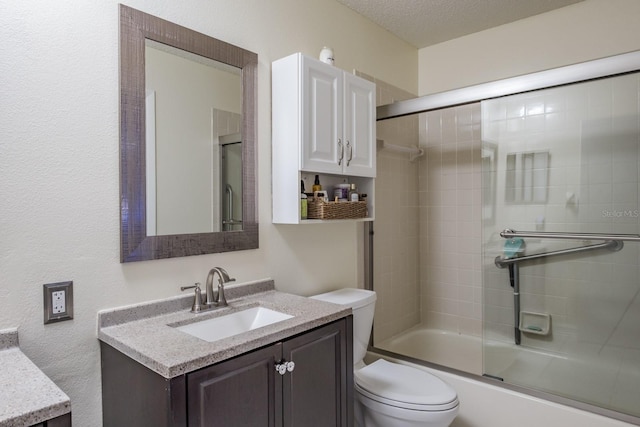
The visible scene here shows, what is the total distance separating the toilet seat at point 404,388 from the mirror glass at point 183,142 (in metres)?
0.88

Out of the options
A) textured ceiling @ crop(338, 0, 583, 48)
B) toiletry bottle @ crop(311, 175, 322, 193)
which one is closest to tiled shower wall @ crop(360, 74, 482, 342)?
textured ceiling @ crop(338, 0, 583, 48)

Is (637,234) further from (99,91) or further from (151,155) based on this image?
(99,91)

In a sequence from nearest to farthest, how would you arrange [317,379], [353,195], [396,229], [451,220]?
[317,379] → [353,195] → [396,229] → [451,220]

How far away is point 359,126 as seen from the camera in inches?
84.0

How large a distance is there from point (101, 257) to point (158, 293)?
256 mm

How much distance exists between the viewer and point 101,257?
1.38 metres

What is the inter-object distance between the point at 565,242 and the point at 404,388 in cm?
106

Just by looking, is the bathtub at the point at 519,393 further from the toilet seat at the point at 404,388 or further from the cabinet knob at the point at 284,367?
the cabinet knob at the point at 284,367

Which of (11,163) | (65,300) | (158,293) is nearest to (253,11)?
(11,163)

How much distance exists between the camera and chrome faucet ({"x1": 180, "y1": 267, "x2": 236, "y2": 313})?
5.14ft

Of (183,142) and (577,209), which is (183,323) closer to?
(183,142)

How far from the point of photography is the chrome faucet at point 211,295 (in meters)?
1.57

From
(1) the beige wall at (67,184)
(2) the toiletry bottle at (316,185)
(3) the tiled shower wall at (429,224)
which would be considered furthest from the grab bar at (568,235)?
(1) the beige wall at (67,184)

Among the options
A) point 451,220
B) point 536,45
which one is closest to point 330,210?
point 451,220
